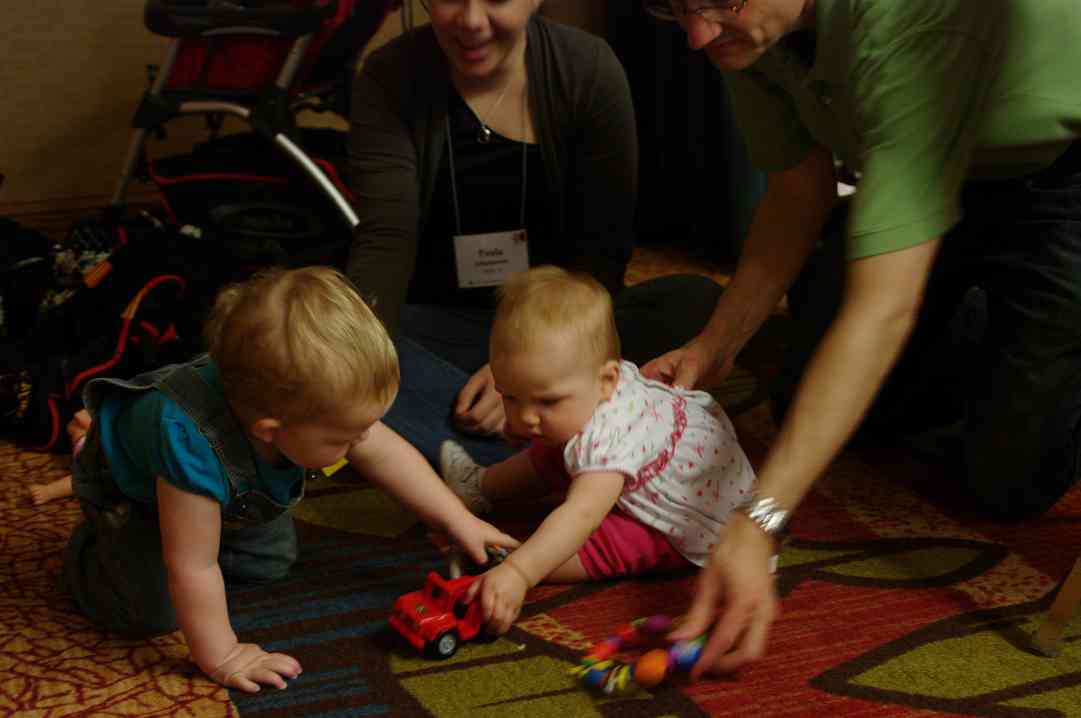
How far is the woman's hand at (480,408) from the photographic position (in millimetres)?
1604

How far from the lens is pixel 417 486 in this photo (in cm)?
124

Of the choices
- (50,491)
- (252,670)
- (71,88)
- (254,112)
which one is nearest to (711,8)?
(252,670)

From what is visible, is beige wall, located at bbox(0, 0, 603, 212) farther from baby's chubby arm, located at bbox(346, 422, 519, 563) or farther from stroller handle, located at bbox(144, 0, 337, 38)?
baby's chubby arm, located at bbox(346, 422, 519, 563)

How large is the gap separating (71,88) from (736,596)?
2.77 m

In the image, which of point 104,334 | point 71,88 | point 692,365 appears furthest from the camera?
point 71,88

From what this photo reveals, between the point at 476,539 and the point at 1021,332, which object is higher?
the point at 1021,332

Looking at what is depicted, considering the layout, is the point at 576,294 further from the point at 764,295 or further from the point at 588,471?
the point at 764,295

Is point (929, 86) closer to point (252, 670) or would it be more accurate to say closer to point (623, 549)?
point (623, 549)

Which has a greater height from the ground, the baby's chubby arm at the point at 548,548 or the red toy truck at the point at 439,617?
the baby's chubby arm at the point at 548,548

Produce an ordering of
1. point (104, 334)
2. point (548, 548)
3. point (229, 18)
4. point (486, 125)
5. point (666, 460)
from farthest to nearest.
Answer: point (229, 18) → point (104, 334) → point (486, 125) → point (666, 460) → point (548, 548)

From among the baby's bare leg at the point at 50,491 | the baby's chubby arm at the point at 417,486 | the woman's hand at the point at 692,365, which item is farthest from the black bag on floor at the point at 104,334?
the woman's hand at the point at 692,365

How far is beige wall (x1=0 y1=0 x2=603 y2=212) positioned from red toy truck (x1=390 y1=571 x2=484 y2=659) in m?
2.29

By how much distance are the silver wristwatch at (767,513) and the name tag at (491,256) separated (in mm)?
807

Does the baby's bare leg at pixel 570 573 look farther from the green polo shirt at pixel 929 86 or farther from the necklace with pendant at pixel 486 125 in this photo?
the necklace with pendant at pixel 486 125
